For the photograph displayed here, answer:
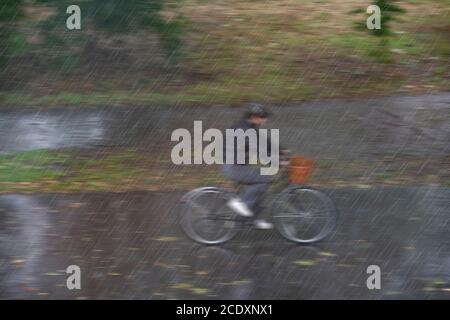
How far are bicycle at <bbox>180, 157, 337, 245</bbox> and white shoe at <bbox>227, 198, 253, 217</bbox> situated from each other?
0.06 m

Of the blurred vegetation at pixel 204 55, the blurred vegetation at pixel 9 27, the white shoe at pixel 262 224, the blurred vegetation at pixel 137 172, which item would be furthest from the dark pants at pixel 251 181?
the blurred vegetation at pixel 9 27

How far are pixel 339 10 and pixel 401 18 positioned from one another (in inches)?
54.7

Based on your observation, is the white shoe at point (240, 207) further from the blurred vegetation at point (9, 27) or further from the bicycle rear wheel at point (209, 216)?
the blurred vegetation at point (9, 27)

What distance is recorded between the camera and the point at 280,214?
940cm

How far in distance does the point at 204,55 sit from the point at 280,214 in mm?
6532

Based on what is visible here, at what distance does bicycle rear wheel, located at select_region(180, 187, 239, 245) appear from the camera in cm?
938

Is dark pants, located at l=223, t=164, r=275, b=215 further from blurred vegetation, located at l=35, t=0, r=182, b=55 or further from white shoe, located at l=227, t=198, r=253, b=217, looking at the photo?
blurred vegetation, located at l=35, t=0, r=182, b=55

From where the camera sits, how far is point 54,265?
8977 millimetres

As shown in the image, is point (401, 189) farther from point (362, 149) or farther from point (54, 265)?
point (54, 265)

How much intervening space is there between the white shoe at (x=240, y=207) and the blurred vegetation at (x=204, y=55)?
4.68m

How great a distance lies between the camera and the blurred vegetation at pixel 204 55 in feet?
44.7

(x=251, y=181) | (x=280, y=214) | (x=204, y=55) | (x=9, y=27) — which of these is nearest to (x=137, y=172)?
(x=251, y=181)

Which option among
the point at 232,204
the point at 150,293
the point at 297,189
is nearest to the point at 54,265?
the point at 150,293

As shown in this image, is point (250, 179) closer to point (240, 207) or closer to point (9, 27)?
point (240, 207)
